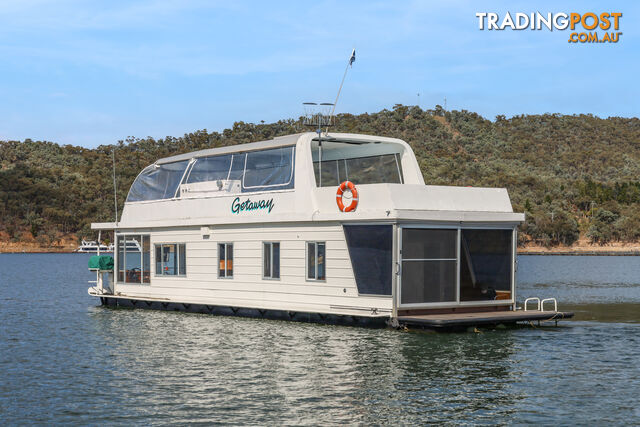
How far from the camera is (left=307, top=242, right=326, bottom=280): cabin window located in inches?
968

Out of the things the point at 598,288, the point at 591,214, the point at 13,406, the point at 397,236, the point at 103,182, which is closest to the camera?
the point at 13,406

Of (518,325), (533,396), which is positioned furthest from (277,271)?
(533,396)

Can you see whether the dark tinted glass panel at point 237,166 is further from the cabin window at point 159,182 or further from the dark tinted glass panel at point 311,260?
the dark tinted glass panel at point 311,260

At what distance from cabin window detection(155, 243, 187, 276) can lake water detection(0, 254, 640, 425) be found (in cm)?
214

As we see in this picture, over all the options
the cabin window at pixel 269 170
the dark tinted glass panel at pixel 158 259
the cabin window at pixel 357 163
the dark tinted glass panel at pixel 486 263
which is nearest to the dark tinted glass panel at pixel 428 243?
the dark tinted glass panel at pixel 486 263

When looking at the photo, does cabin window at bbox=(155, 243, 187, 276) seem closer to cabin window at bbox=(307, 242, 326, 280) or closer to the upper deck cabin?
the upper deck cabin

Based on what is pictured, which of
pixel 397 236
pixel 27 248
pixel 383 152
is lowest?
pixel 27 248

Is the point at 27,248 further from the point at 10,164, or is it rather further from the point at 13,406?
the point at 13,406

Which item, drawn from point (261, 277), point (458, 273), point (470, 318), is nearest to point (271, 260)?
point (261, 277)

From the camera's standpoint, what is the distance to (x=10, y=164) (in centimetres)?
16225

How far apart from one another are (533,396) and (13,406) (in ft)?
32.9

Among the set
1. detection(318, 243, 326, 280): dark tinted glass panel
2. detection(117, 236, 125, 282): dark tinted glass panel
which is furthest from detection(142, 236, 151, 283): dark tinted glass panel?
detection(318, 243, 326, 280): dark tinted glass panel

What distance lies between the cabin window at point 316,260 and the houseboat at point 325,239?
0.14 ft

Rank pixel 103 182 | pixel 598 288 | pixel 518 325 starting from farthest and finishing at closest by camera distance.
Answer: pixel 103 182, pixel 598 288, pixel 518 325
